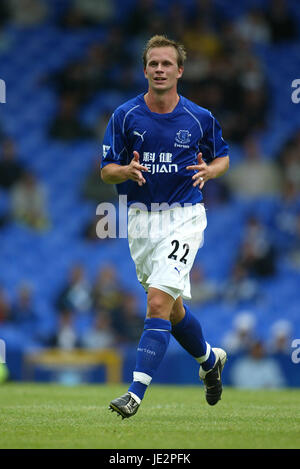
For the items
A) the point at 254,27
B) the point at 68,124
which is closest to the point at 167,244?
the point at 68,124

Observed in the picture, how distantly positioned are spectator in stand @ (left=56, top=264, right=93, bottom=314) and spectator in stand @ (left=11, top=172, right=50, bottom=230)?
2.50 meters

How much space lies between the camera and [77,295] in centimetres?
1540

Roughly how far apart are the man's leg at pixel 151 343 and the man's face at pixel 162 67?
1.46m

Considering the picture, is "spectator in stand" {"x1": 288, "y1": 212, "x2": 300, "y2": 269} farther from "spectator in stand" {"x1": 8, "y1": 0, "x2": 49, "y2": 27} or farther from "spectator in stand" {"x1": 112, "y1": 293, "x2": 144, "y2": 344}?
"spectator in stand" {"x1": 8, "y1": 0, "x2": 49, "y2": 27}

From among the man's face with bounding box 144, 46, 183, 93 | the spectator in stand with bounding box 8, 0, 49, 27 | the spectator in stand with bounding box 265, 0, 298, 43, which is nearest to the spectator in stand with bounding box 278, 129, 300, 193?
the spectator in stand with bounding box 265, 0, 298, 43

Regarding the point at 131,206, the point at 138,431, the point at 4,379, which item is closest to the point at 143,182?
the point at 131,206

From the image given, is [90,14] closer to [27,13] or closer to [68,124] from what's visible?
[27,13]

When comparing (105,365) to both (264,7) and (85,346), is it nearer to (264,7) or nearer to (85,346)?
(85,346)

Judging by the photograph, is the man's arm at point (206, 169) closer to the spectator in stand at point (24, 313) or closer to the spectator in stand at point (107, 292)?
the spectator in stand at point (107, 292)

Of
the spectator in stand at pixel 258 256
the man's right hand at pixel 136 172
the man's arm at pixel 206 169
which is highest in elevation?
the spectator in stand at pixel 258 256

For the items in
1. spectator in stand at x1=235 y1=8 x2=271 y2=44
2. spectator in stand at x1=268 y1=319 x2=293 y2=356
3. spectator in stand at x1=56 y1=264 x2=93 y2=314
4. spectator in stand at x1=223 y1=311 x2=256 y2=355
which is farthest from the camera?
spectator in stand at x1=235 y1=8 x2=271 y2=44

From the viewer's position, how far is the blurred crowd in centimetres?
1491

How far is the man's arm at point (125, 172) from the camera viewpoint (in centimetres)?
590

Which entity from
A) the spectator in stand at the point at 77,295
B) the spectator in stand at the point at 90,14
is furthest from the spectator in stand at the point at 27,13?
the spectator in stand at the point at 77,295
